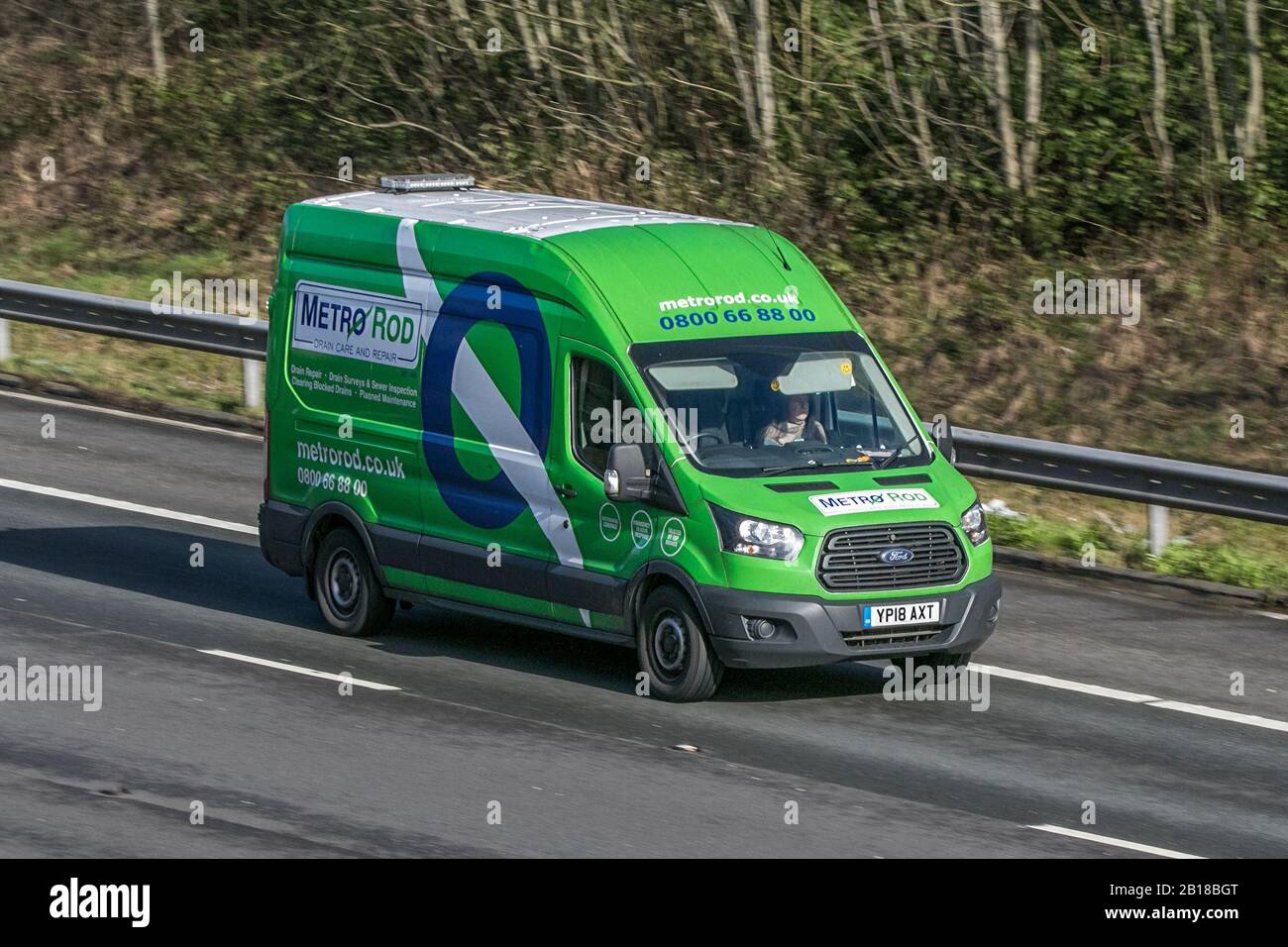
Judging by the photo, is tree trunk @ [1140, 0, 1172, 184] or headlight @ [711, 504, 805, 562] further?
tree trunk @ [1140, 0, 1172, 184]

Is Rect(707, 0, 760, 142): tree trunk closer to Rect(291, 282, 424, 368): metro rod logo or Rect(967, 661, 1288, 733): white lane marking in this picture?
Rect(291, 282, 424, 368): metro rod logo

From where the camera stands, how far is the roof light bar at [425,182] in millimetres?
13695

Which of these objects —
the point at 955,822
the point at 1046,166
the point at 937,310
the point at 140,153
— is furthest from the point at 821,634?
the point at 140,153

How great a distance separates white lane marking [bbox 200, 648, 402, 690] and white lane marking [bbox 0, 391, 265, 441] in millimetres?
6916

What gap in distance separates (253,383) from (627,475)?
31.2ft

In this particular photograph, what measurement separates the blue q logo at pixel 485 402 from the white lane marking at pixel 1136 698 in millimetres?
2925

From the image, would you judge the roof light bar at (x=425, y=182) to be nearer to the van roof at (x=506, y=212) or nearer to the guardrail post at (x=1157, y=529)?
the van roof at (x=506, y=212)

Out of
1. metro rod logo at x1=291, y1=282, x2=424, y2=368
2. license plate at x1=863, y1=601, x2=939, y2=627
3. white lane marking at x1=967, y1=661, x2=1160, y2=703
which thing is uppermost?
metro rod logo at x1=291, y1=282, x2=424, y2=368

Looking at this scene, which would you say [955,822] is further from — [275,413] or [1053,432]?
[1053,432]

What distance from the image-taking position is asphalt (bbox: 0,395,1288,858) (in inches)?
367

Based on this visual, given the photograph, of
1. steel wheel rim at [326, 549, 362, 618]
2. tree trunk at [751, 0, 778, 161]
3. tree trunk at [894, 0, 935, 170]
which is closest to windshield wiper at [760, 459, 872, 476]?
steel wheel rim at [326, 549, 362, 618]

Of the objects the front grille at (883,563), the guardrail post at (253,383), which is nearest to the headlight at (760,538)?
the front grille at (883,563)

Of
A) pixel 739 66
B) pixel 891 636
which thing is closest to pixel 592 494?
pixel 891 636
